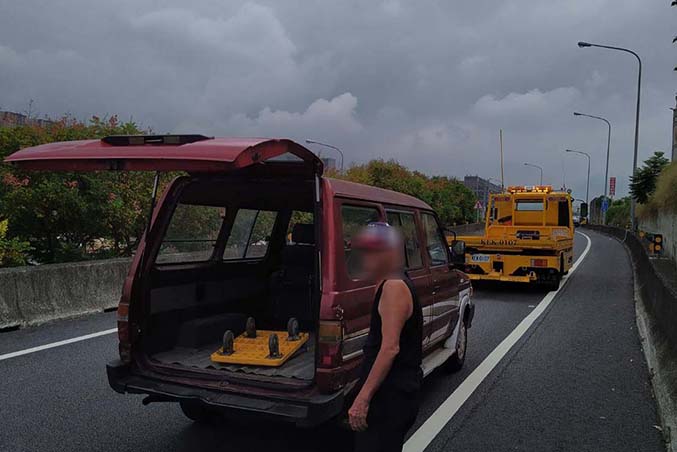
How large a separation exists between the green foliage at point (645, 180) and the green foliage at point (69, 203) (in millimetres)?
27476

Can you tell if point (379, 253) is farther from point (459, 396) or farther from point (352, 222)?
point (459, 396)

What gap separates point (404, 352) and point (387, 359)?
149 millimetres

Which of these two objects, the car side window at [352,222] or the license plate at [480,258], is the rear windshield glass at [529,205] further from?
the car side window at [352,222]

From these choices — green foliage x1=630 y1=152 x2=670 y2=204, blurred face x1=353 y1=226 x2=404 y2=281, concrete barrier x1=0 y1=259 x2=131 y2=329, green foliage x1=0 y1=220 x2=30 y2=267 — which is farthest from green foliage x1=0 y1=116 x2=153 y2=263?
green foliage x1=630 y1=152 x2=670 y2=204

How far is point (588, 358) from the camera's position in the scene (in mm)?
7621

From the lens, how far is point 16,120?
13.4 m

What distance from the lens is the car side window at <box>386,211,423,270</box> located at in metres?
5.16

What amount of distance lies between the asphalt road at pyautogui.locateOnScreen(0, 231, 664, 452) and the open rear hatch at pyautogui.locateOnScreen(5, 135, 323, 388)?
0.69 m

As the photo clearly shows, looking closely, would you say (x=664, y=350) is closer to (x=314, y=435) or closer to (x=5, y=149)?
(x=314, y=435)

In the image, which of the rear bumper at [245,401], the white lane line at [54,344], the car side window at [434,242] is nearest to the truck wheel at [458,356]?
the car side window at [434,242]

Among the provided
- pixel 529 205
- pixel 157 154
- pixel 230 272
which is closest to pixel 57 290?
pixel 230 272

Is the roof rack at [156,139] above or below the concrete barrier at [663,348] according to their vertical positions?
above

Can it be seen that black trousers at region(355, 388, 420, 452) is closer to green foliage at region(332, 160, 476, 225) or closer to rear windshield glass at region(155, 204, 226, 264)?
rear windshield glass at region(155, 204, 226, 264)

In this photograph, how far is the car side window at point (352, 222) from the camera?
408cm
